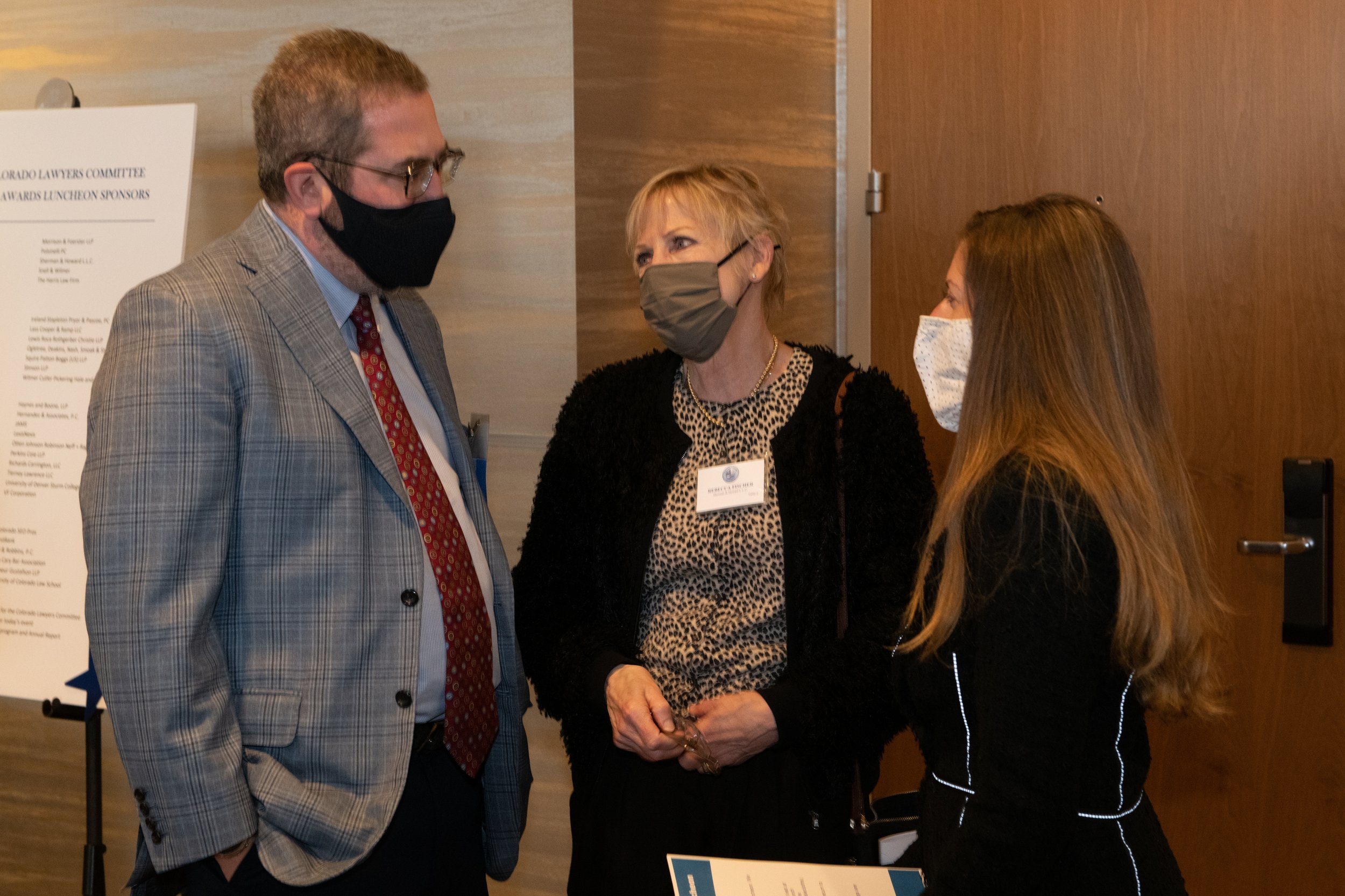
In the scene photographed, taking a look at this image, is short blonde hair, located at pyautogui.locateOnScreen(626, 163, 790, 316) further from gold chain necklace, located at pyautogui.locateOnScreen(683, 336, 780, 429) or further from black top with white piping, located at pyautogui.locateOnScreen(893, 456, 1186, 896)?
black top with white piping, located at pyautogui.locateOnScreen(893, 456, 1186, 896)

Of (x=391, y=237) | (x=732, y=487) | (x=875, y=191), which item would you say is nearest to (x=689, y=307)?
(x=732, y=487)

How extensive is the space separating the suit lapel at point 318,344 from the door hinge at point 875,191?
1.91m

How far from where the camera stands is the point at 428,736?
1689mm

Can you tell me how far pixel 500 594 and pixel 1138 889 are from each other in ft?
3.32

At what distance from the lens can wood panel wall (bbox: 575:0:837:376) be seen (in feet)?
8.45

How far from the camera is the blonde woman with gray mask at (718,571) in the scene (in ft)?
6.21

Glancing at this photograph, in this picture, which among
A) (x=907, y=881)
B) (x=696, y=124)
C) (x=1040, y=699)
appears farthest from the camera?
(x=696, y=124)

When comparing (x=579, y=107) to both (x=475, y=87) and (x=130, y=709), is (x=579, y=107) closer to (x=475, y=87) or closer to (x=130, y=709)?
(x=475, y=87)

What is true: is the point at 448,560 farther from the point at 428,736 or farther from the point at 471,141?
the point at 471,141

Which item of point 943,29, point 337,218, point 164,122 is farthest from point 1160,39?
point 164,122

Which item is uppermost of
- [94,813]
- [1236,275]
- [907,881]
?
[1236,275]

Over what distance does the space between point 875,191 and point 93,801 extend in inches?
94.6

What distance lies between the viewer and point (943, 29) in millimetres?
3062

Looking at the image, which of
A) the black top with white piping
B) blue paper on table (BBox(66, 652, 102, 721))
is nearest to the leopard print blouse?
the black top with white piping
